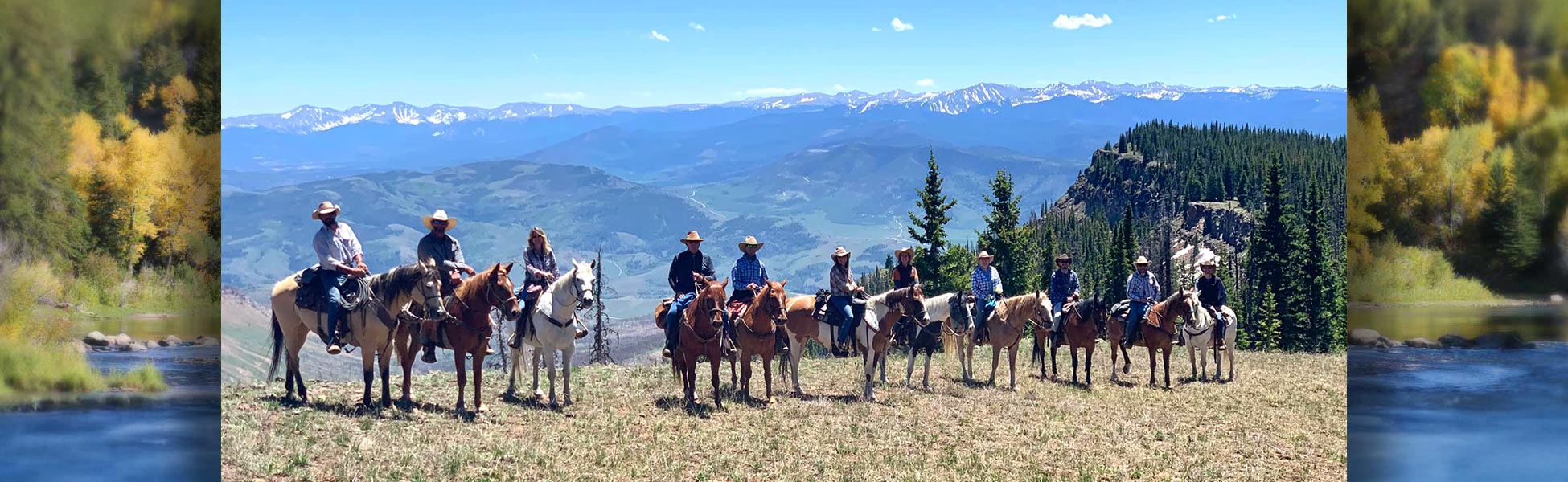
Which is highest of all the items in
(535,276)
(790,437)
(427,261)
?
(427,261)

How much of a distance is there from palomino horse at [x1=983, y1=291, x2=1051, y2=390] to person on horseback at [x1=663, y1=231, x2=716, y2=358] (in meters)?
7.33

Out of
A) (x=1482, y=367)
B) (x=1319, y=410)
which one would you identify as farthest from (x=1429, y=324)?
(x=1319, y=410)

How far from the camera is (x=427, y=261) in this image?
59.3 feet

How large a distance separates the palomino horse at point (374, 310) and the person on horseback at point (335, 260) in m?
0.23

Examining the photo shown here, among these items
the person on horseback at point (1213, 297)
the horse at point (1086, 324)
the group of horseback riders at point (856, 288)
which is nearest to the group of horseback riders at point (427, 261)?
the group of horseback riders at point (856, 288)

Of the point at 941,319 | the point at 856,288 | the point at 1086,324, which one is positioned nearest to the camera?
the point at 856,288

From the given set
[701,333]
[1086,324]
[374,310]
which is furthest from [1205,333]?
[374,310]

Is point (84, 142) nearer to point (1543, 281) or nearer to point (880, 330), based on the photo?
point (880, 330)

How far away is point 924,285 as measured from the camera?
55.4 meters

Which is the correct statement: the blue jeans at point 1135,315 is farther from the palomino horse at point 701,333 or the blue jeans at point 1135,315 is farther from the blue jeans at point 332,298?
the blue jeans at point 332,298

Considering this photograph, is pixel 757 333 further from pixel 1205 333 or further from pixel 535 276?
pixel 1205 333

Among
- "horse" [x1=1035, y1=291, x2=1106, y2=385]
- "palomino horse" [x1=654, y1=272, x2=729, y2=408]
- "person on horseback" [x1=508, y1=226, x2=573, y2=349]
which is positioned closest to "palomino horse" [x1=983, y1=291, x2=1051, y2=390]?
"horse" [x1=1035, y1=291, x2=1106, y2=385]

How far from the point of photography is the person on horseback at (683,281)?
20.6m

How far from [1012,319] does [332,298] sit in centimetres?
1385
